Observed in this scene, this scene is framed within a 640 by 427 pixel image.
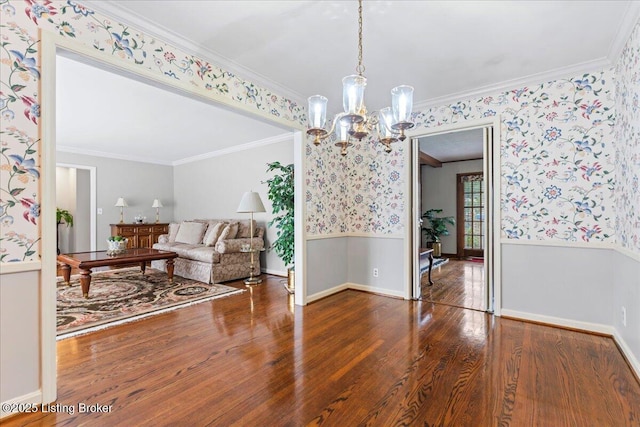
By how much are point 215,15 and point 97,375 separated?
258cm

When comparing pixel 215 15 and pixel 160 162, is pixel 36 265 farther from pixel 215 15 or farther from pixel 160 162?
pixel 160 162

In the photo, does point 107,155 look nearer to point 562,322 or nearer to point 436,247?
point 436,247

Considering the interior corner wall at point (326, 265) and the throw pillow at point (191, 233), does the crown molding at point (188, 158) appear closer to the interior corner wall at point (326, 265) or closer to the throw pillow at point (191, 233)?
the throw pillow at point (191, 233)

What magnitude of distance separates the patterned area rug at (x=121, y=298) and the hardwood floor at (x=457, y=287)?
2732mm

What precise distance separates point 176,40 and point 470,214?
7.20 m

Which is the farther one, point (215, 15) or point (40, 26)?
point (215, 15)

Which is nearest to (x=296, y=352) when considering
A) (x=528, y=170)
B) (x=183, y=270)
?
(x=528, y=170)

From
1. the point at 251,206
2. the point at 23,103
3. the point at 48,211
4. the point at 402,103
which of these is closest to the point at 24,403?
the point at 48,211

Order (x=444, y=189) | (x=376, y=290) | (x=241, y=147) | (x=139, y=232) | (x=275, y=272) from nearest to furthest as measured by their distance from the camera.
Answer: (x=376, y=290), (x=275, y=272), (x=241, y=147), (x=139, y=232), (x=444, y=189)

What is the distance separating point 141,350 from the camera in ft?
7.78

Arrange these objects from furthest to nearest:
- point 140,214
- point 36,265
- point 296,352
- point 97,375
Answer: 1. point 140,214
2. point 296,352
3. point 97,375
4. point 36,265

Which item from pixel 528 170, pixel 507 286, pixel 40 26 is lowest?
pixel 507 286

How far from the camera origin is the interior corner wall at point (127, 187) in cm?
674

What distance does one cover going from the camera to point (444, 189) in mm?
7723
